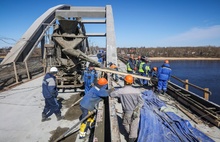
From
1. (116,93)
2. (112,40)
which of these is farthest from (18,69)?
(116,93)

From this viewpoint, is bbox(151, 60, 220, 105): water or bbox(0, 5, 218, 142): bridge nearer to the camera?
bbox(0, 5, 218, 142): bridge

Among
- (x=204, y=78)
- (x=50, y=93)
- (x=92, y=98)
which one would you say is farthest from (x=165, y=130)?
(x=204, y=78)

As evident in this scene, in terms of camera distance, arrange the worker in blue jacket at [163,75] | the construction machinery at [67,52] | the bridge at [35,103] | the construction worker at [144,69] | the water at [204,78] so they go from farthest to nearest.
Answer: the water at [204,78] → the construction worker at [144,69] → the construction machinery at [67,52] → the worker in blue jacket at [163,75] → the bridge at [35,103]

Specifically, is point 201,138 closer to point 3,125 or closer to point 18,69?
point 3,125

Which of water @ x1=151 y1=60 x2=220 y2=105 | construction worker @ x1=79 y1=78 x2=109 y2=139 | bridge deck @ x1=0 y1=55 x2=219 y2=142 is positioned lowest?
water @ x1=151 y1=60 x2=220 y2=105

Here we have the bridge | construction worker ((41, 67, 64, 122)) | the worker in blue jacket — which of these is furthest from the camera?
the worker in blue jacket

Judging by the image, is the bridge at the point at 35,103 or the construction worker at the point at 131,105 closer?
the construction worker at the point at 131,105

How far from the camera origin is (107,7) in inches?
696

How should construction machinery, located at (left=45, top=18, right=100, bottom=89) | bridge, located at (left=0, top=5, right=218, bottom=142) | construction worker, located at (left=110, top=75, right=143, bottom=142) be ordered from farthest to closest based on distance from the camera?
construction machinery, located at (left=45, top=18, right=100, bottom=89) → bridge, located at (left=0, top=5, right=218, bottom=142) → construction worker, located at (left=110, top=75, right=143, bottom=142)

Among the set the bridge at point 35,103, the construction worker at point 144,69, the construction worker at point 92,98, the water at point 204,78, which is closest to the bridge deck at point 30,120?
the bridge at point 35,103

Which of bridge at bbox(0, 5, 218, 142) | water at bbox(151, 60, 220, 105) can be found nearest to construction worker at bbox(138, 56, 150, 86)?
bridge at bbox(0, 5, 218, 142)

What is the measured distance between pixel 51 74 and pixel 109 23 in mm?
10326

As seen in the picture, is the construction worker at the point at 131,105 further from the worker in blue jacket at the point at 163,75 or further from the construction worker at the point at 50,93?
the worker in blue jacket at the point at 163,75

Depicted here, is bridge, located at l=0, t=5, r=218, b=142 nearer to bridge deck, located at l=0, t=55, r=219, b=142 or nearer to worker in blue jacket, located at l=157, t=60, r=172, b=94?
bridge deck, located at l=0, t=55, r=219, b=142
